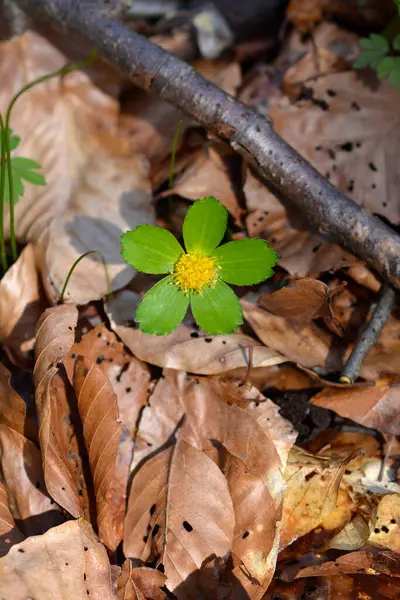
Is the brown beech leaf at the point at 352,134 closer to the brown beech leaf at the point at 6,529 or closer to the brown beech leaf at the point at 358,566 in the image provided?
the brown beech leaf at the point at 358,566

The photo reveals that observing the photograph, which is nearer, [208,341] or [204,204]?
[204,204]

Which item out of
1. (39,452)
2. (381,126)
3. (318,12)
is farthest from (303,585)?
(318,12)

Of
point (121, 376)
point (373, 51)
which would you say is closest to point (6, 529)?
point (121, 376)

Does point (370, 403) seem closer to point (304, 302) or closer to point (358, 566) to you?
point (304, 302)

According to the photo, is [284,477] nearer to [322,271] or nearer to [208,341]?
[208,341]

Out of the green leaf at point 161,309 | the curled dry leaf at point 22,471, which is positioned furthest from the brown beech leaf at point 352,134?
the curled dry leaf at point 22,471

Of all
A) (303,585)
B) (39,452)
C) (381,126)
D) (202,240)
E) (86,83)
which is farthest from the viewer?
(86,83)

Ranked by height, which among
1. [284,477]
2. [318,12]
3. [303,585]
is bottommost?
[303,585]
